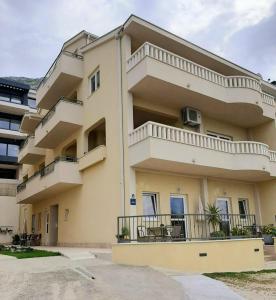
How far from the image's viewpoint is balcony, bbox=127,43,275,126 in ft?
51.5

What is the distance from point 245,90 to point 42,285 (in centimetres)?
1466

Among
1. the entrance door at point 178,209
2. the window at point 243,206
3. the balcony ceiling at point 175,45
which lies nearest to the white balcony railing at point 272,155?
the window at point 243,206

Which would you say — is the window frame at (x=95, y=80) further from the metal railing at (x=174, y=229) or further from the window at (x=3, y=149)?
the window at (x=3, y=149)

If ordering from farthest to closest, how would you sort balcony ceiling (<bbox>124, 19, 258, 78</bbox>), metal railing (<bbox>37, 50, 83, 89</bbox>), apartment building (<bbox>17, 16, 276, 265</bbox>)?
1. metal railing (<bbox>37, 50, 83, 89</bbox>)
2. balcony ceiling (<bbox>124, 19, 258, 78</bbox>)
3. apartment building (<bbox>17, 16, 276, 265</bbox>)

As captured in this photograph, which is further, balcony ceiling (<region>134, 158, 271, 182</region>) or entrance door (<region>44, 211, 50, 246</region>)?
entrance door (<region>44, 211, 50, 246</region>)

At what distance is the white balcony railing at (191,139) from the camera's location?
14.7 m

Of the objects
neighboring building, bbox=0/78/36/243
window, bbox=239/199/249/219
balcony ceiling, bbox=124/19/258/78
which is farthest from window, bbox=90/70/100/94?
neighboring building, bbox=0/78/36/243

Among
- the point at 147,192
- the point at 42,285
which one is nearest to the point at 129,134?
the point at 147,192

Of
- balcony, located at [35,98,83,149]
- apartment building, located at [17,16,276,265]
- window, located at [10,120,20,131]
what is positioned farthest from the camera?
window, located at [10,120,20,131]

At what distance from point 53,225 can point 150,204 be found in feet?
33.6

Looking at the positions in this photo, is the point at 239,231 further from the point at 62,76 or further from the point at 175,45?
the point at 62,76

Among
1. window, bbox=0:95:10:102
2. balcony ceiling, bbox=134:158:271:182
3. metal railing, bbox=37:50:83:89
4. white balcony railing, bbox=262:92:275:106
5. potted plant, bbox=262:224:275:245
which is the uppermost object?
window, bbox=0:95:10:102

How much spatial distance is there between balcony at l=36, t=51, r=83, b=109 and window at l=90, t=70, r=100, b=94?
1140mm

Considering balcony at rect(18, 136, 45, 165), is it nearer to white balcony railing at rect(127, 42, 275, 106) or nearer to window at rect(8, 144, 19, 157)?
white balcony railing at rect(127, 42, 275, 106)
